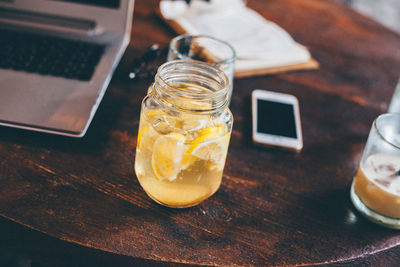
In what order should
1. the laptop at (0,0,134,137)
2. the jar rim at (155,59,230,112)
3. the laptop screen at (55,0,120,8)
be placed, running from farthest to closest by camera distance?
the laptop screen at (55,0,120,8) → the laptop at (0,0,134,137) → the jar rim at (155,59,230,112)

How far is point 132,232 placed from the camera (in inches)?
18.5

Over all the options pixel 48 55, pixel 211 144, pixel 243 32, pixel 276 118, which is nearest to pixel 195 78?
pixel 211 144

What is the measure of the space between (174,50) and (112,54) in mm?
171

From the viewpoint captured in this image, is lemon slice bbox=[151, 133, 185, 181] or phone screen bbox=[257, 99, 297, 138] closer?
lemon slice bbox=[151, 133, 185, 181]

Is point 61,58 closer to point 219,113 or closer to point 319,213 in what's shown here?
point 219,113

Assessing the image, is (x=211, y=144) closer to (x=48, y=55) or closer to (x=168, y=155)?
(x=168, y=155)

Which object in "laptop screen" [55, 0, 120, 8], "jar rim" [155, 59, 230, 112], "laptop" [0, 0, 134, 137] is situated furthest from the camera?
"laptop screen" [55, 0, 120, 8]

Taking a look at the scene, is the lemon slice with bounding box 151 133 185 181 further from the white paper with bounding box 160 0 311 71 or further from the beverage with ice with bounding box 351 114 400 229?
the white paper with bounding box 160 0 311 71

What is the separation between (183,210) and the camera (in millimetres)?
510

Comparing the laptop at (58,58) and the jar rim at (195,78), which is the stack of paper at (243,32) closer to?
the laptop at (58,58)

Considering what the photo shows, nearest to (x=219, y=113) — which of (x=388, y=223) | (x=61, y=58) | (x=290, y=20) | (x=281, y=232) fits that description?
(x=281, y=232)

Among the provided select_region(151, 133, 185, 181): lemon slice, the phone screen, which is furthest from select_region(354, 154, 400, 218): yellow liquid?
select_region(151, 133, 185, 181): lemon slice

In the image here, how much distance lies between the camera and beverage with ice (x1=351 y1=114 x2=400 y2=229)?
50 centimetres

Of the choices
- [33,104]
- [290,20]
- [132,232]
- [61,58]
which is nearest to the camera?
[132,232]
